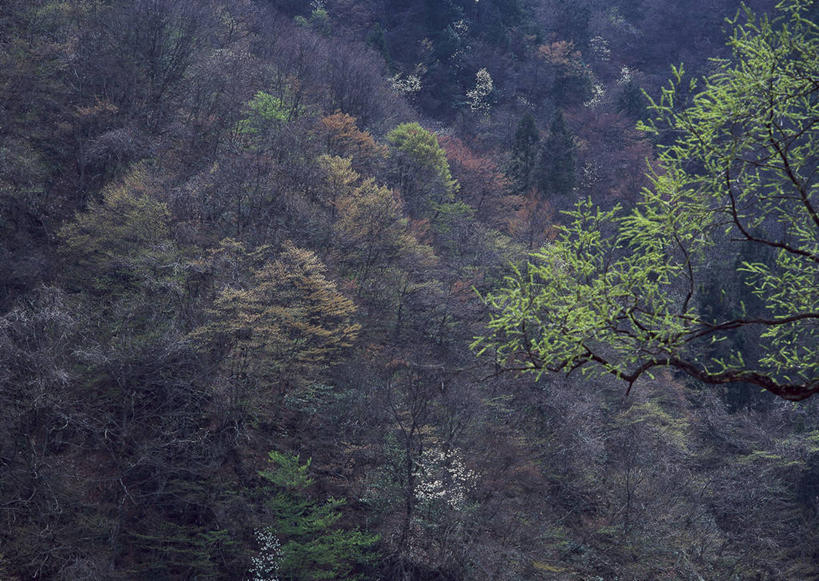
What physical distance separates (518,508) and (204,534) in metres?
7.72

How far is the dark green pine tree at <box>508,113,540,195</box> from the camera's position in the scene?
30917mm

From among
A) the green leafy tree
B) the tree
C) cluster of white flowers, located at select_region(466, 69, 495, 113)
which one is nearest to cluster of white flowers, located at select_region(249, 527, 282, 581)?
the green leafy tree

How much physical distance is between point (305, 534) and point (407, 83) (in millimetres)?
30165

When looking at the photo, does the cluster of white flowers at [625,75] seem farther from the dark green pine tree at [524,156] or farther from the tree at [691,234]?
the tree at [691,234]

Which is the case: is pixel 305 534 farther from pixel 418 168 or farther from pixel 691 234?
pixel 418 168

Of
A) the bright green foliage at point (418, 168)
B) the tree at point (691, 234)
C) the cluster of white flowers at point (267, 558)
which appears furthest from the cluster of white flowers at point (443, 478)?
the bright green foliage at point (418, 168)

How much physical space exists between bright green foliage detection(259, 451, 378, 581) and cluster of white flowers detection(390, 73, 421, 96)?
1084 inches

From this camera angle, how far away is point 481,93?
37.2 m

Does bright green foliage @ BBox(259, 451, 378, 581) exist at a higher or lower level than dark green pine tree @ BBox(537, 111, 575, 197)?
lower

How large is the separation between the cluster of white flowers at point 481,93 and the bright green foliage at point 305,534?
2956cm

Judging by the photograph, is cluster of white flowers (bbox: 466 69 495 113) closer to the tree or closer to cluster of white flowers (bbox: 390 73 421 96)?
cluster of white flowers (bbox: 390 73 421 96)

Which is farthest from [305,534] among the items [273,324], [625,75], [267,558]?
[625,75]

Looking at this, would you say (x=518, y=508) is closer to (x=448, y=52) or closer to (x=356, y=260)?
(x=356, y=260)

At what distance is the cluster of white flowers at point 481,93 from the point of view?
122 feet
